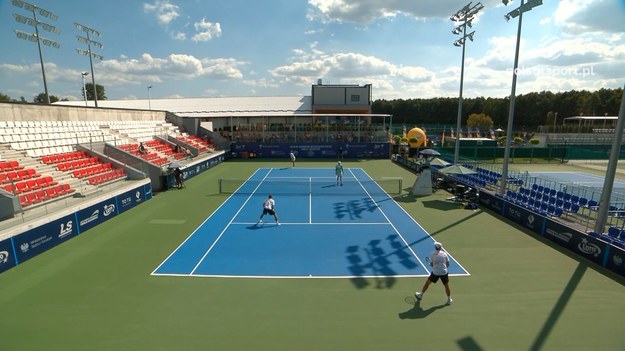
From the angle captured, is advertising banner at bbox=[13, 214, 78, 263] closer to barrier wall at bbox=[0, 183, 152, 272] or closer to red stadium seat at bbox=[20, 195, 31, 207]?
barrier wall at bbox=[0, 183, 152, 272]

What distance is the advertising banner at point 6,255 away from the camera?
10242 millimetres

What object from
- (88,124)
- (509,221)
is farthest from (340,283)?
(88,124)

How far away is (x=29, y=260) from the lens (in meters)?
11.3

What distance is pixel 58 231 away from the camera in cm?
1272

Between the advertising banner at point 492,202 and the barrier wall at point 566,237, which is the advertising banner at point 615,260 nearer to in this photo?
the barrier wall at point 566,237

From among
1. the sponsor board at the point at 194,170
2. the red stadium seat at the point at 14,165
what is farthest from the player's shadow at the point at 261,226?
the red stadium seat at the point at 14,165

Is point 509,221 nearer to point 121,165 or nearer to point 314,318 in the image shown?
point 314,318

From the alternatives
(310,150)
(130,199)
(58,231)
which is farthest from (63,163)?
(310,150)

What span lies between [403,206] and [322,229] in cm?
623

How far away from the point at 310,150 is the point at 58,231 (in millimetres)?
30094

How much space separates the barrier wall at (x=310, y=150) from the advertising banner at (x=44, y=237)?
91.7 feet

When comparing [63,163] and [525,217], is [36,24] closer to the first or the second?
[63,163]

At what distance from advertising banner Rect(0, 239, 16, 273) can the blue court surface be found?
4.74 meters

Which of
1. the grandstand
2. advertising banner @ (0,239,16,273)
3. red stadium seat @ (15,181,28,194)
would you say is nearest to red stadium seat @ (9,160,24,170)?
the grandstand
